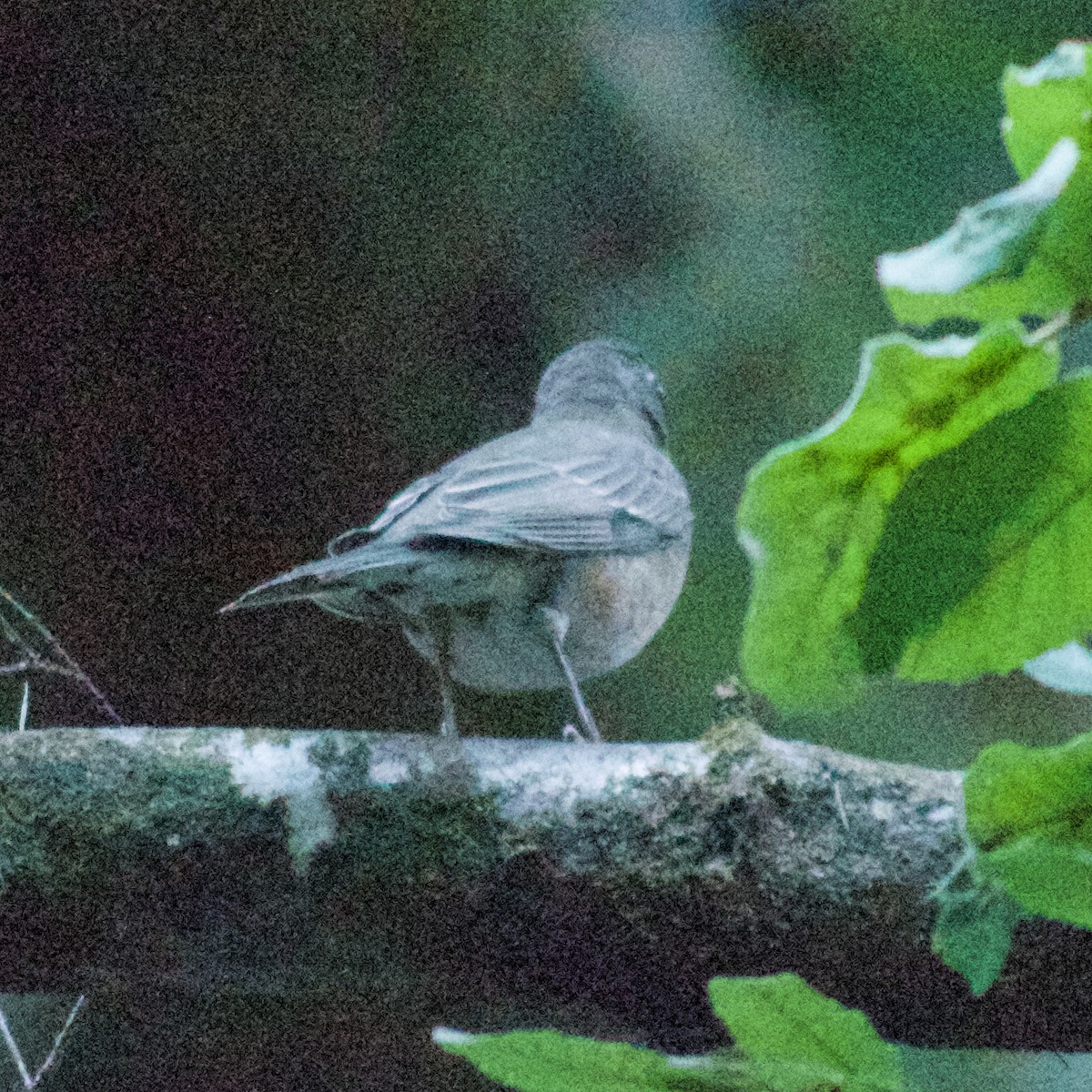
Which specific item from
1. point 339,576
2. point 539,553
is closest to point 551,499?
point 539,553

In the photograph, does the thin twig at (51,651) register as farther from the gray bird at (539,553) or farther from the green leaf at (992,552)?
the green leaf at (992,552)

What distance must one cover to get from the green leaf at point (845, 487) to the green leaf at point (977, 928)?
0.18ft

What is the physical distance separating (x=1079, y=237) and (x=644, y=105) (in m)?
1.23

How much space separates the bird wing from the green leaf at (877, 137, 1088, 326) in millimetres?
922

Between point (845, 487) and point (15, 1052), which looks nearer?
point (845, 487)

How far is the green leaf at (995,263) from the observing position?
237mm

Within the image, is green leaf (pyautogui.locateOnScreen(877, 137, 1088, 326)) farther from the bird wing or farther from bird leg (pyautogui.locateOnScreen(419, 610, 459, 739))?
bird leg (pyautogui.locateOnScreen(419, 610, 459, 739))

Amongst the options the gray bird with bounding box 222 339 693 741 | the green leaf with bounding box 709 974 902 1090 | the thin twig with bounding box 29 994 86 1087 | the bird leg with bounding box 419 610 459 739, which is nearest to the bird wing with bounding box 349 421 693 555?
the gray bird with bounding box 222 339 693 741

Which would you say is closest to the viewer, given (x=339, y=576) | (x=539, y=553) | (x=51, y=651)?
(x=339, y=576)

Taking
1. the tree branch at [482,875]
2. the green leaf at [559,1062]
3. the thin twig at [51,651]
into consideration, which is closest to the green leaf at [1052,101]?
the green leaf at [559,1062]

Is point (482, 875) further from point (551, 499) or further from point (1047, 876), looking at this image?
point (1047, 876)

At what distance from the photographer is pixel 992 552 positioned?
27 cm

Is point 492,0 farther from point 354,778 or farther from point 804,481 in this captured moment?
point 804,481

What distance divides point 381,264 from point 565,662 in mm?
562
